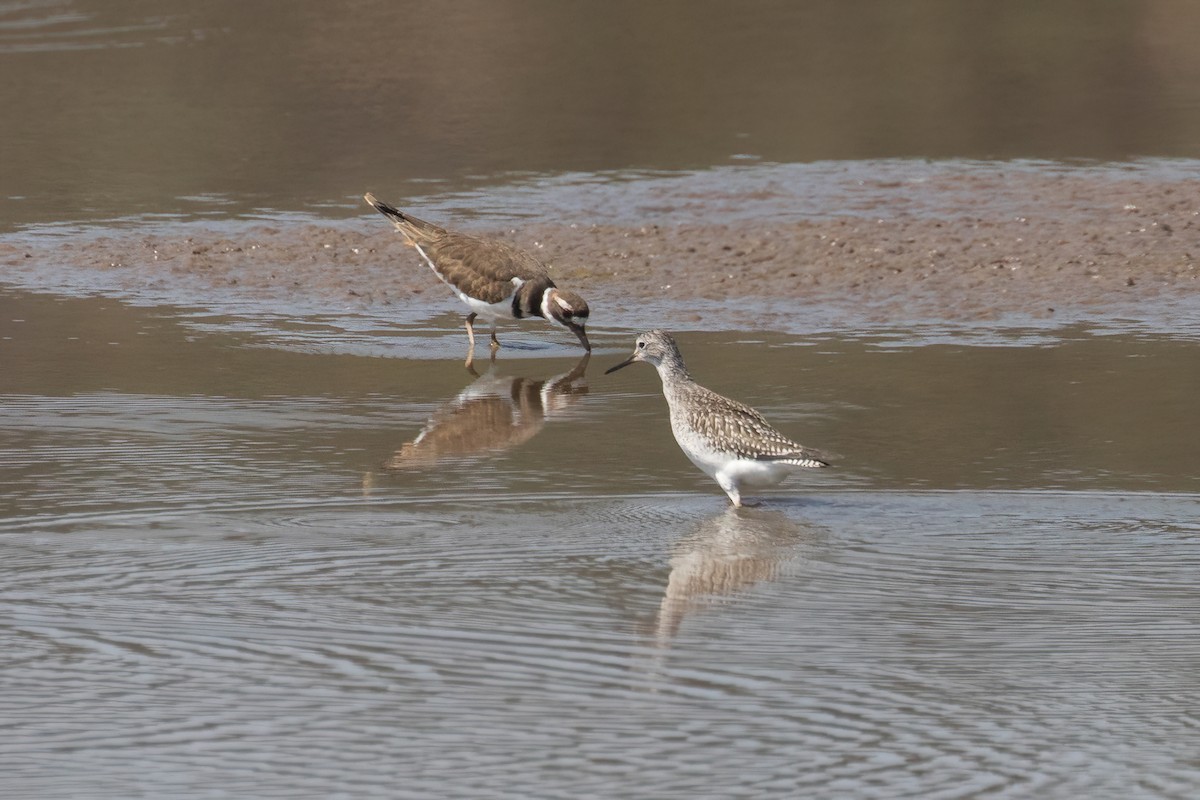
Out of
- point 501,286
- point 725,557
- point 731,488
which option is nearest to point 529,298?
point 501,286

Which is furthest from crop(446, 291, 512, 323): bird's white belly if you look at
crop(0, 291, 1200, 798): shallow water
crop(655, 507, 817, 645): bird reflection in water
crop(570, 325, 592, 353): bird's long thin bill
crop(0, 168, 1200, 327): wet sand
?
crop(655, 507, 817, 645): bird reflection in water

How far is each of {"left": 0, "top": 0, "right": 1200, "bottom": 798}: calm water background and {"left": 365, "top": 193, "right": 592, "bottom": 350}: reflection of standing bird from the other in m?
0.35

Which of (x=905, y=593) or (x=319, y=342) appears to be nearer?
(x=905, y=593)

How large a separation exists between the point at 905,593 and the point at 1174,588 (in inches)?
41.0

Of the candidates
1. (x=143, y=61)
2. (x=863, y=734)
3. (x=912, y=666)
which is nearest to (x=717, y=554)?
(x=912, y=666)

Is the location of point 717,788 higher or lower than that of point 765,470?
lower

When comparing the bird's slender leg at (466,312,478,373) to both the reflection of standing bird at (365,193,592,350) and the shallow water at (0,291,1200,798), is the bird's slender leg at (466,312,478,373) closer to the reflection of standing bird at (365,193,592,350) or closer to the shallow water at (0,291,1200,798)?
the reflection of standing bird at (365,193,592,350)

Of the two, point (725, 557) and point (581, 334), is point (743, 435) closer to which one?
point (725, 557)

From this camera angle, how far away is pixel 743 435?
9.32m

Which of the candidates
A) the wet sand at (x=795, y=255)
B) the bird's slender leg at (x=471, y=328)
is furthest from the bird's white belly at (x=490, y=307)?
the wet sand at (x=795, y=255)

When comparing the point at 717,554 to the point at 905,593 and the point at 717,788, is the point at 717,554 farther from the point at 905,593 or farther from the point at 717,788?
the point at 717,788

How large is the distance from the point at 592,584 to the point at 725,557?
0.71m

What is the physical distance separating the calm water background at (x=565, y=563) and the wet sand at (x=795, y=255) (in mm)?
670

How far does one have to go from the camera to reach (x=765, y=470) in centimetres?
927
